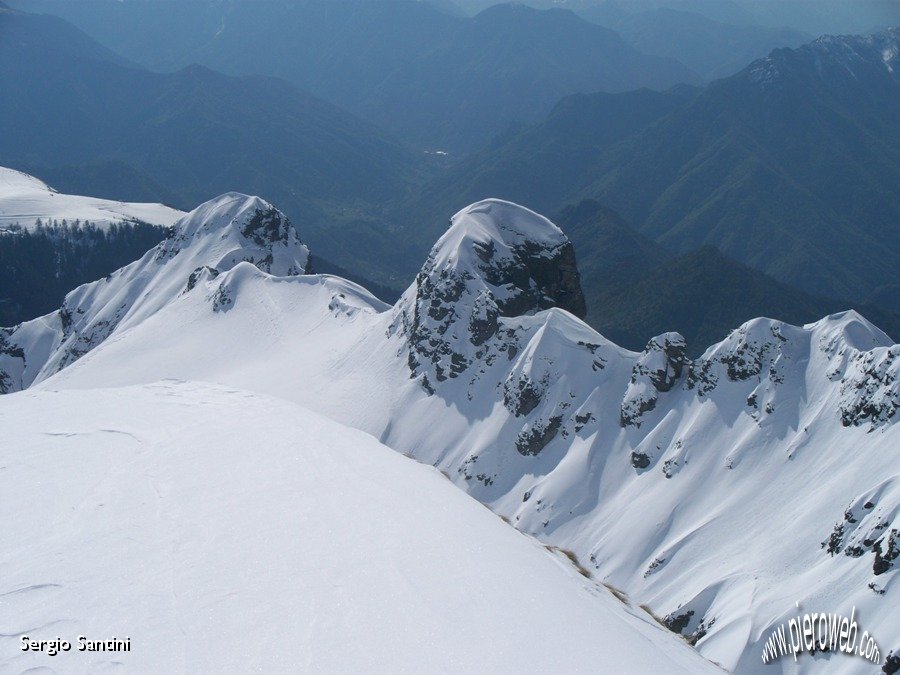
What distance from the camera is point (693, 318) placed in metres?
192

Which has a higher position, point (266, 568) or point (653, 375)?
point (266, 568)

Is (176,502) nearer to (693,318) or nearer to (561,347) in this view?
(561,347)

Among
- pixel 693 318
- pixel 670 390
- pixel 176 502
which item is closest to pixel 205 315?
pixel 670 390

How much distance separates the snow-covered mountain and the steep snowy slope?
20.3 metres

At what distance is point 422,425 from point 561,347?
50.0ft

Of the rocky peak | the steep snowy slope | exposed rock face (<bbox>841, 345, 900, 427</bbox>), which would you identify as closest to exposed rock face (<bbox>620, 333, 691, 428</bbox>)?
exposed rock face (<bbox>841, 345, 900, 427</bbox>)

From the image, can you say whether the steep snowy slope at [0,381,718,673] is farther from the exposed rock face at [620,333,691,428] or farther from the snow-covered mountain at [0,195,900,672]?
the exposed rock face at [620,333,691,428]

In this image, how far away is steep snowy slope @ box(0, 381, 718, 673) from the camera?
14.1m

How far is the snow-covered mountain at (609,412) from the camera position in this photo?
4862cm

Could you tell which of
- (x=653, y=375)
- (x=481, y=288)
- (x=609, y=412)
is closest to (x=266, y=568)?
(x=609, y=412)

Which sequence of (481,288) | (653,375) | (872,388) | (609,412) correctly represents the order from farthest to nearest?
(481,288) < (609,412) < (653,375) < (872,388)

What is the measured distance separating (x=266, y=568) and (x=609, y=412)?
186ft

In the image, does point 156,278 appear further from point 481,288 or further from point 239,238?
point 481,288

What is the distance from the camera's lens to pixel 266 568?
16.5 m
